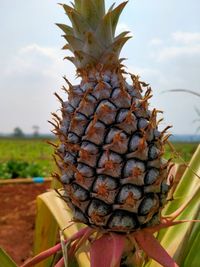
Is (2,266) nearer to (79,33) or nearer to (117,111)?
(117,111)

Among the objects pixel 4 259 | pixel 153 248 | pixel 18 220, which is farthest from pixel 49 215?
pixel 18 220

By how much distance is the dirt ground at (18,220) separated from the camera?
2.90 metres

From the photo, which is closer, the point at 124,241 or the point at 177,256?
the point at 124,241

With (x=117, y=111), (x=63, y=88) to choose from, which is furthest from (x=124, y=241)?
(x=63, y=88)

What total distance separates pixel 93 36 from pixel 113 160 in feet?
1.14

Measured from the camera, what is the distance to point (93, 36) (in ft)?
3.71

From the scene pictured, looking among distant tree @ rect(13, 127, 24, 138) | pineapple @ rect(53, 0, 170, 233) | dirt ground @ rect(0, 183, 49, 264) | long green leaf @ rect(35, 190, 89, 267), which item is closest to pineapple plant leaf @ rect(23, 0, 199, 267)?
pineapple @ rect(53, 0, 170, 233)

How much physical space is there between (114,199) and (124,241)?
120 millimetres

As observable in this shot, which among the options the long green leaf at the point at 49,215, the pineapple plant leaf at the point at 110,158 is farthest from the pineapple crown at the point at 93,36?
the long green leaf at the point at 49,215

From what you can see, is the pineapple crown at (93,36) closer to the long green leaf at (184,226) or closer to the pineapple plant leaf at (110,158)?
the pineapple plant leaf at (110,158)

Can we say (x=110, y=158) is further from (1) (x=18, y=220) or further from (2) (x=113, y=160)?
(1) (x=18, y=220)

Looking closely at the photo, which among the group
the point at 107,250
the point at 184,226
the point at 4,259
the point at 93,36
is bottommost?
the point at 4,259

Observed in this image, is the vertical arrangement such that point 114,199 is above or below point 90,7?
below

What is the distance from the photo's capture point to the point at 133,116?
1.06 meters
